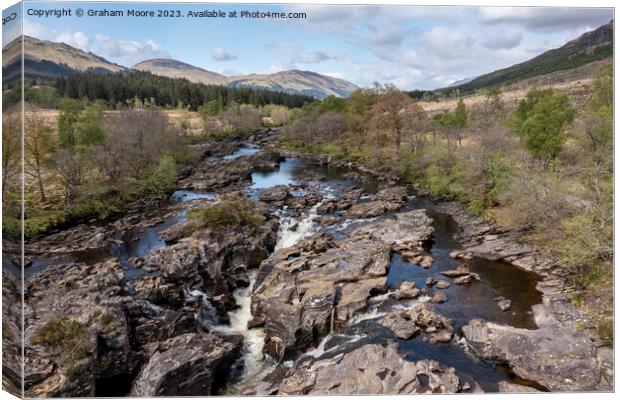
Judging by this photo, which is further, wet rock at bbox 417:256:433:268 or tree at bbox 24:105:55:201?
wet rock at bbox 417:256:433:268

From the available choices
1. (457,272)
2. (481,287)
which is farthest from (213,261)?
(481,287)

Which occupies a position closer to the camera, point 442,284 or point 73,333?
point 73,333

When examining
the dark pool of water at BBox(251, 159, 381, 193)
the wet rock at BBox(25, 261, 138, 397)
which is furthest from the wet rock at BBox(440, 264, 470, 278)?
the dark pool of water at BBox(251, 159, 381, 193)

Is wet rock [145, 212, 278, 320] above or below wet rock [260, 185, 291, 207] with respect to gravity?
below

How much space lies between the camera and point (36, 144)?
1174 centimetres

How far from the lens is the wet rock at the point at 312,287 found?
12.4m

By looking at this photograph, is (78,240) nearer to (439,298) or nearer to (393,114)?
(439,298)

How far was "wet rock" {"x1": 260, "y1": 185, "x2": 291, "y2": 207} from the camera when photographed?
2322cm

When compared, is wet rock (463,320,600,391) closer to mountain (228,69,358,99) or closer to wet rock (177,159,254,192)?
mountain (228,69,358,99)

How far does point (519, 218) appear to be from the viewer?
18.7 m

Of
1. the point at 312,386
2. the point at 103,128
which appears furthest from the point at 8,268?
the point at 103,128

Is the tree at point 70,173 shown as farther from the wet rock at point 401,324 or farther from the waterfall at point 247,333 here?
the wet rock at point 401,324

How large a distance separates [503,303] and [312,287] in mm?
6254

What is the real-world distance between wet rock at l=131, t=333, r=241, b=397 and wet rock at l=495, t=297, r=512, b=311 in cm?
851
